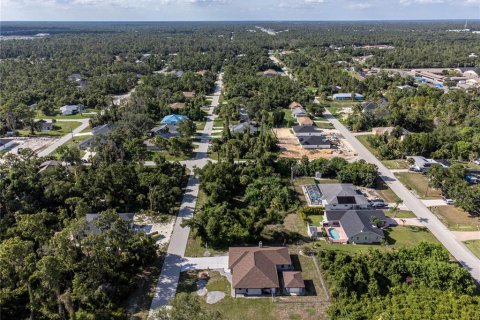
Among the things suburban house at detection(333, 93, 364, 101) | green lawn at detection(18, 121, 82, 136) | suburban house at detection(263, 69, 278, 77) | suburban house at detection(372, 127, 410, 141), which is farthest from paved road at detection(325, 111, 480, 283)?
suburban house at detection(263, 69, 278, 77)

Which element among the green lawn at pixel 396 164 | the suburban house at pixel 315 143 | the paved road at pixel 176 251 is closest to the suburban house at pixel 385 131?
the green lawn at pixel 396 164

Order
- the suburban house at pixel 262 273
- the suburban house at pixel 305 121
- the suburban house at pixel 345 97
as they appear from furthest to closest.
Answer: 1. the suburban house at pixel 345 97
2. the suburban house at pixel 305 121
3. the suburban house at pixel 262 273

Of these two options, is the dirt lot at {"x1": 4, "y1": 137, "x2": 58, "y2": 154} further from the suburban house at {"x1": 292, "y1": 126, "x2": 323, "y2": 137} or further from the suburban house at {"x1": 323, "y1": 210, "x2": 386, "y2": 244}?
the suburban house at {"x1": 323, "y1": 210, "x2": 386, "y2": 244}

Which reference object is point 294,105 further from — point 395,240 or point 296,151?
point 395,240

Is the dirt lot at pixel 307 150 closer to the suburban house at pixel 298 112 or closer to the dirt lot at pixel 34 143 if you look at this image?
the suburban house at pixel 298 112

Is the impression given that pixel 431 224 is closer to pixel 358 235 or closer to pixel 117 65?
pixel 358 235

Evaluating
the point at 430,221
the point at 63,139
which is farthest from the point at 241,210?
the point at 63,139

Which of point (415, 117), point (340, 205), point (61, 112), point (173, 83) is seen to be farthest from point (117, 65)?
point (340, 205)
